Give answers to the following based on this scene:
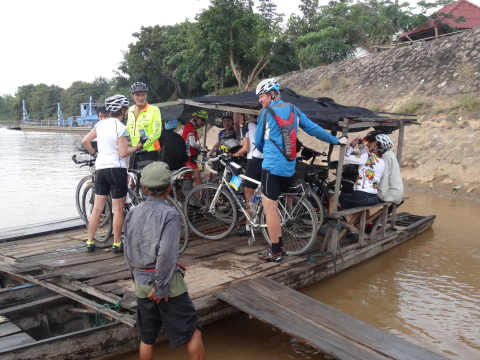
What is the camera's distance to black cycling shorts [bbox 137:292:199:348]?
104 inches

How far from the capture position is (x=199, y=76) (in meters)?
37.9

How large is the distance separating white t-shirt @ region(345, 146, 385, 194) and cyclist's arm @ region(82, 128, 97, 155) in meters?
3.47

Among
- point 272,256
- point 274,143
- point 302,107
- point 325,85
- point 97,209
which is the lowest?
point 272,256

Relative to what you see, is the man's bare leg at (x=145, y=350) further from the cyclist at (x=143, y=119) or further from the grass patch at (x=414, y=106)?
the grass patch at (x=414, y=106)

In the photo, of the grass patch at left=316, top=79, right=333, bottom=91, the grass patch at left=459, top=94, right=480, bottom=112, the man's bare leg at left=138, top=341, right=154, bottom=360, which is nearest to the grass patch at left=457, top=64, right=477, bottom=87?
the grass patch at left=459, top=94, right=480, bottom=112

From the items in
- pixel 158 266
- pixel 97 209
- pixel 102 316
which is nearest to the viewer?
pixel 158 266

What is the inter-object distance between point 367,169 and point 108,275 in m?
3.76

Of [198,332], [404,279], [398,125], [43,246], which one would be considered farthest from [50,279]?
[398,125]

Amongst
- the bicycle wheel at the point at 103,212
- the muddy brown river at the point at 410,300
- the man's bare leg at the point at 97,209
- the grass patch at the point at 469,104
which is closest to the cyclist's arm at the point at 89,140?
the bicycle wheel at the point at 103,212

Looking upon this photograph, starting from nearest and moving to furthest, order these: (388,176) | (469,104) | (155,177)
Answer: (155,177)
(388,176)
(469,104)

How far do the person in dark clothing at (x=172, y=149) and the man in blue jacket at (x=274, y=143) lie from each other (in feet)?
5.40

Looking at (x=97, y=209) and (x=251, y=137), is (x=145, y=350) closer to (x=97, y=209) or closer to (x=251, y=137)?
(x=97, y=209)

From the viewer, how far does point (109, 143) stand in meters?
4.59

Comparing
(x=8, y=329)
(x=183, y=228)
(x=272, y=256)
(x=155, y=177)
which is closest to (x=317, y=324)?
(x=272, y=256)
